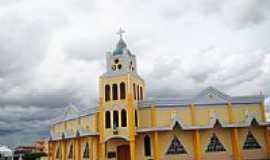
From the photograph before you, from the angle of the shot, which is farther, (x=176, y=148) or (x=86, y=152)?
(x=86, y=152)

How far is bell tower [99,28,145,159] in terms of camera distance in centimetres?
3045

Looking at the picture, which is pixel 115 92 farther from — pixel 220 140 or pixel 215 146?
pixel 220 140

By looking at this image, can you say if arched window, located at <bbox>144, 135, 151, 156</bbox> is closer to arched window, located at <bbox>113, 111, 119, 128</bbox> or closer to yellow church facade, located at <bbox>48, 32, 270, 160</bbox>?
yellow church facade, located at <bbox>48, 32, 270, 160</bbox>

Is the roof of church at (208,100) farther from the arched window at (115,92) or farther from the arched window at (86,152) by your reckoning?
the arched window at (86,152)

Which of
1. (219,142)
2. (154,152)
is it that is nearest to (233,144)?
(219,142)

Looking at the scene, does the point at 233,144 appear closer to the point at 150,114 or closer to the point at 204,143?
the point at 204,143

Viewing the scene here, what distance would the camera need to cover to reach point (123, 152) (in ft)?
105

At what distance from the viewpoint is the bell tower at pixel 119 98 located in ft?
99.9

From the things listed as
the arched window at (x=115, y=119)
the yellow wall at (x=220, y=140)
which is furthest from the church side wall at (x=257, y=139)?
the arched window at (x=115, y=119)

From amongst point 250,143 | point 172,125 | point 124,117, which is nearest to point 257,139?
point 250,143

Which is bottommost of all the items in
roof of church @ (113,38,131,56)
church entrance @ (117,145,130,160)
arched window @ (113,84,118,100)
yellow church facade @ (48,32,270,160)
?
church entrance @ (117,145,130,160)

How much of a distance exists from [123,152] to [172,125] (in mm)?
5648

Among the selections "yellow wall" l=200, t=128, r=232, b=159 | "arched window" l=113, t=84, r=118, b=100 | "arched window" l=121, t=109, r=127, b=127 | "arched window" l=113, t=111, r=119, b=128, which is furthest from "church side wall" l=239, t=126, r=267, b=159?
"arched window" l=113, t=84, r=118, b=100

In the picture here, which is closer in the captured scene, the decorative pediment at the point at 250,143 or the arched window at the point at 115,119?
the arched window at the point at 115,119
